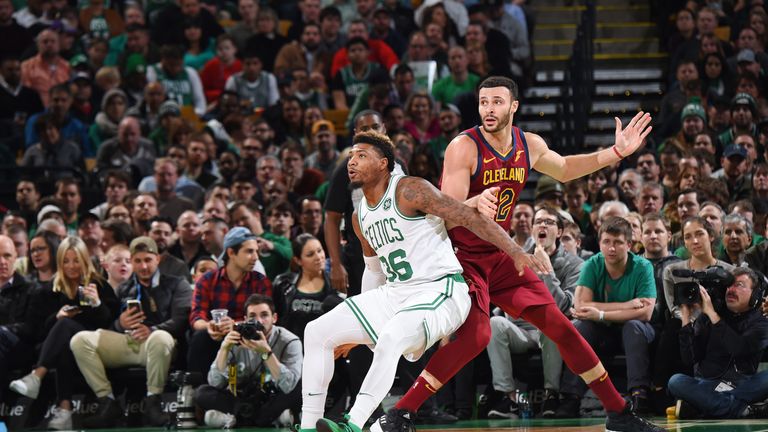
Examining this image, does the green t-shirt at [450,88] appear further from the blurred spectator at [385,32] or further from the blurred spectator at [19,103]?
the blurred spectator at [19,103]

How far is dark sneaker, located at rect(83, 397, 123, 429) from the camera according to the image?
9.97 meters

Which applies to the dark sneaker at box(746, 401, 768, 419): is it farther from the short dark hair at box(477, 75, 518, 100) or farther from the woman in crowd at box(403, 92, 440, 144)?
the woman in crowd at box(403, 92, 440, 144)

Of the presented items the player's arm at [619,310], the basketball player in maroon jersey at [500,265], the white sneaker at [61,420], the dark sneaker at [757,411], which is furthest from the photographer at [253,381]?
the dark sneaker at [757,411]

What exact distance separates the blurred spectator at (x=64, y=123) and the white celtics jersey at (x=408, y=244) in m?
8.90

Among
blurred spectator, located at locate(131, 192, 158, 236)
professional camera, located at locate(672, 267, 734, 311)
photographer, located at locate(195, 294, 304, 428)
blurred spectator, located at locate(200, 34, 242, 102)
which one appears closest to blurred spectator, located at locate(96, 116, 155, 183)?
blurred spectator, located at locate(131, 192, 158, 236)

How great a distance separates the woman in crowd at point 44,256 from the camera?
1088 centimetres

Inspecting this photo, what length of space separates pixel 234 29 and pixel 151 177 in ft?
13.7

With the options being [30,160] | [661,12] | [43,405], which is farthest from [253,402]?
[661,12]

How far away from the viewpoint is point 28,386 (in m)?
10.2

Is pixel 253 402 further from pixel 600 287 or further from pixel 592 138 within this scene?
pixel 592 138

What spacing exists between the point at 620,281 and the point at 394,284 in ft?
9.94

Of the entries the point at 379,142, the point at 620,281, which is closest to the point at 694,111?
the point at 620,281

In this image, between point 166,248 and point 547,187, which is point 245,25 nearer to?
point 166,248

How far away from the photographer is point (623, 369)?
9.55 m
